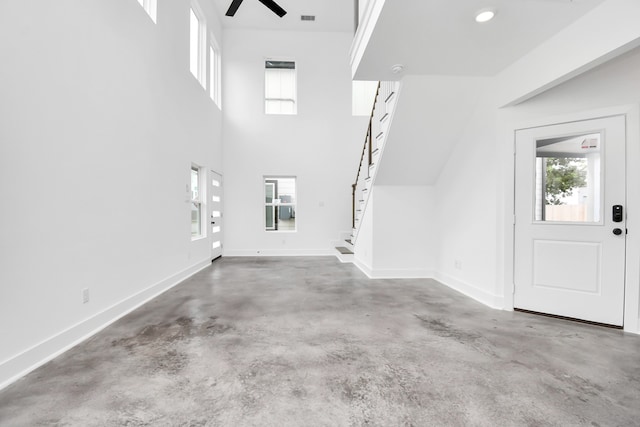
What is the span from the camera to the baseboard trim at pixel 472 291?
137 inches

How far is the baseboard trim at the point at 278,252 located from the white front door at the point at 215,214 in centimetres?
41

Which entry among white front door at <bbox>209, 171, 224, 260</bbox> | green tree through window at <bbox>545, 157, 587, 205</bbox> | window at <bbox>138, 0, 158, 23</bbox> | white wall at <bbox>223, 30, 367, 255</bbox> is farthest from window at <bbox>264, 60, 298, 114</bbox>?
green tree through window at <bbox>545, 157, 587, 205</bbox>

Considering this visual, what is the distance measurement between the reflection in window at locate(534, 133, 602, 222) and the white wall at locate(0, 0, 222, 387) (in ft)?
14.7

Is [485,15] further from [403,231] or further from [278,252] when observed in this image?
[278,252]

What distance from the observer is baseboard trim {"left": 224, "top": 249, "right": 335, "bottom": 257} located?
7559mm

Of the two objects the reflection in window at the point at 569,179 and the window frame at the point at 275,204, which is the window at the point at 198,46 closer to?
the window frame at the point at 275,204

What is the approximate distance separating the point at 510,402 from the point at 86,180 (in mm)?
3554

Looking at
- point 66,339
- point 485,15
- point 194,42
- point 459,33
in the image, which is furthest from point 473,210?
point 194,42

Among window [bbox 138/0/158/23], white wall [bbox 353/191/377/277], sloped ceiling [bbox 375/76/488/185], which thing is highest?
window [bbox 138/0/158/23]

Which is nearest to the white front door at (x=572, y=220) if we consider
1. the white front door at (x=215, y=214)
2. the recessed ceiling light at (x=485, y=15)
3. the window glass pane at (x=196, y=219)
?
the recessed ceiling light at (x=485, y=15)

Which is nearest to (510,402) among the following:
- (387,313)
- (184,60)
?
(387,313)

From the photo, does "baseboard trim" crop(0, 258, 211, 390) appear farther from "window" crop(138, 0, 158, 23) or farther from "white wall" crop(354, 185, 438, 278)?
"window" crop(138, 0, 158, 23)

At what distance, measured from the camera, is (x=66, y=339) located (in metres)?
2.41

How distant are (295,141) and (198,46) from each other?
113 inches
